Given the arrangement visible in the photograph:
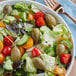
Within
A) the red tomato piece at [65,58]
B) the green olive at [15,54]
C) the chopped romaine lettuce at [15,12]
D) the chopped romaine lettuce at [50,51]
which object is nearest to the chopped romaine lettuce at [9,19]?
the chopped romaine lettuce at [15,12]

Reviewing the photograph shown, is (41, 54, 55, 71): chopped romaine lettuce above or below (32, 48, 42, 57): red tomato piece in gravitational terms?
below

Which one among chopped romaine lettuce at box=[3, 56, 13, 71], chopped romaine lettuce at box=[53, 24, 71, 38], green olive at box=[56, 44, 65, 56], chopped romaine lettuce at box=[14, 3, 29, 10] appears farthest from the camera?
chopped romaine lettuce at box=[14, 3, 29, 10]

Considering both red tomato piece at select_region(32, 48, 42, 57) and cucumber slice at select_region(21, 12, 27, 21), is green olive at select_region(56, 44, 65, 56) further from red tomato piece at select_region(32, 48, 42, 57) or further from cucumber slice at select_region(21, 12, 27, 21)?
cucumber slice at select_region(21, 12, 27, 21)

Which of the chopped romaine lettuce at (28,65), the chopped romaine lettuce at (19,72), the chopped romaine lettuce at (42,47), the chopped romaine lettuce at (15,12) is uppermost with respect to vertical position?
the chopped romaine lettuce at (15,12)

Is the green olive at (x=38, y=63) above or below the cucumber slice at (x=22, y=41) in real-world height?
below

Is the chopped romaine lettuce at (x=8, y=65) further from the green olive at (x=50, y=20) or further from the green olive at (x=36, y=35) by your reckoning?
the green olive at (x=50, y=20)

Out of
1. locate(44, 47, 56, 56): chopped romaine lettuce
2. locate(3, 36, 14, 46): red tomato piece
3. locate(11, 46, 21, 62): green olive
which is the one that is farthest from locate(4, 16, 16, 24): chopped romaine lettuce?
locate(44, 47, 56, 56): chopped romaine lettuce

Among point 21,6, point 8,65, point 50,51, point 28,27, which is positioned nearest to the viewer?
point 8,65

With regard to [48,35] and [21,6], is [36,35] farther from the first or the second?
[21,6]

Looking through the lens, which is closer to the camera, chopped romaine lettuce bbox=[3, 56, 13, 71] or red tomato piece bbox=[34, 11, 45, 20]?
chopped romaine lettuce bbox=[3, 56, 13, 71]

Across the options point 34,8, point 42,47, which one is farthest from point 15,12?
point 42,47

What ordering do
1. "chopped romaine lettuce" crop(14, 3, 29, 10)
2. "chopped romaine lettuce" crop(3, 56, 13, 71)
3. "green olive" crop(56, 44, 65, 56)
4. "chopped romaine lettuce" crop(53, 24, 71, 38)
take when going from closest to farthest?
"chopped romaine lettuce" crop(3, 56, 13, 71) → "green olive" crop(56, 44, 65, 56) → "chopped romaine lettuce" crop(53, 24, 71, 38) → "chopped romaine lettuce" crop(14, 3, 29, 10)

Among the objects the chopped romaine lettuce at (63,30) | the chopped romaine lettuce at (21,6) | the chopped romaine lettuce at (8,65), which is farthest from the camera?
the chopped romaine lettuce at (21,6)
